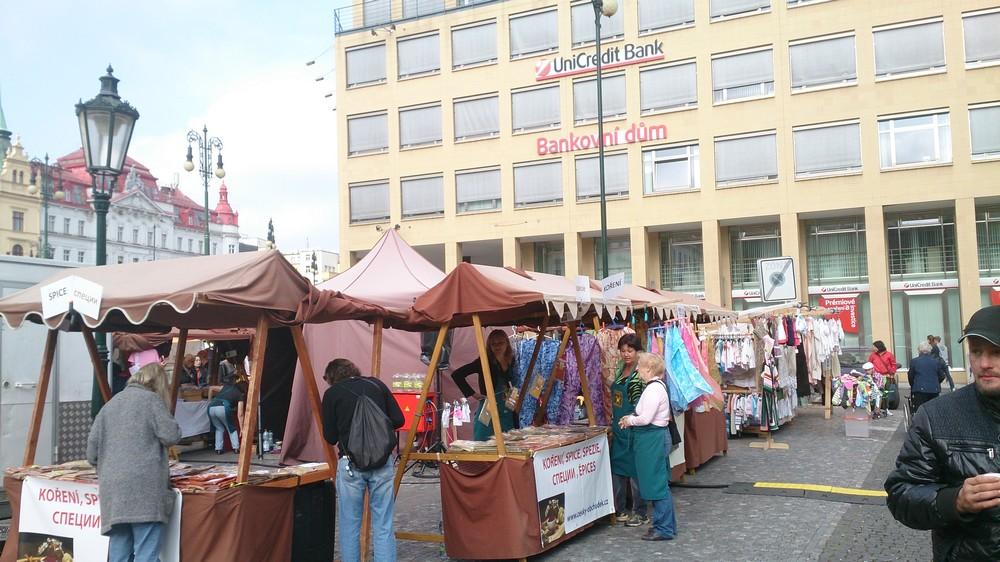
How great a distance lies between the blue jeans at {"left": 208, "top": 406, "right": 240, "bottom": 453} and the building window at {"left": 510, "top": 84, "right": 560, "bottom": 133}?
2372 cm

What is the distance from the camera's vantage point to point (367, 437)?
623cm

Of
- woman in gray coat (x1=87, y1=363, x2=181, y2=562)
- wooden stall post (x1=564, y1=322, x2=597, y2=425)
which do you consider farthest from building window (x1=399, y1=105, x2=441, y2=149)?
woman in gray coat (x1=87, y1=363, x2=181, y2=562)

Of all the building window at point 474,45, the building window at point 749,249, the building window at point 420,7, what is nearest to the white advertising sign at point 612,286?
the building window at point 749,249

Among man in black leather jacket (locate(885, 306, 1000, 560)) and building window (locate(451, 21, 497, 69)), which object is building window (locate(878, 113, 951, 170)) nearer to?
building window (locate(451, 21, 497, 69))

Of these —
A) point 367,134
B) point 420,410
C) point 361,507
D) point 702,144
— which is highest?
point 367,134

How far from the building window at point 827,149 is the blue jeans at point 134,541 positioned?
29.7m

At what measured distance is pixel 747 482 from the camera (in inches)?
404

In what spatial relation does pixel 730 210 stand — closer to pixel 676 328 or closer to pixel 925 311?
pixel 925 311

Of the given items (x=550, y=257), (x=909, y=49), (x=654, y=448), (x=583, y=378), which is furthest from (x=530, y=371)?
(x=550, y=257)

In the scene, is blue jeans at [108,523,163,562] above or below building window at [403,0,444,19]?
below

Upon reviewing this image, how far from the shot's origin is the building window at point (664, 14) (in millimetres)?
33094

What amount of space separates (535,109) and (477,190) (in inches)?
175

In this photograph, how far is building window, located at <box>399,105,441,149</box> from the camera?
3741 centimetres

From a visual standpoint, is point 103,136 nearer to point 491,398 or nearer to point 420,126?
point 491,398
